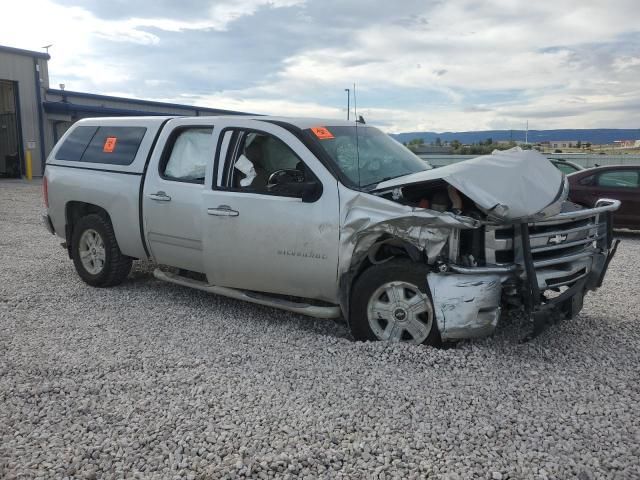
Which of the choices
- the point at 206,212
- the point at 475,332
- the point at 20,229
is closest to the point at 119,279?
the point at 206,212

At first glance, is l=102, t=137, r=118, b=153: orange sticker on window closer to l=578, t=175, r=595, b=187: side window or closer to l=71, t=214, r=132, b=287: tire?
l=71, t=214, r=132, b=287: tire

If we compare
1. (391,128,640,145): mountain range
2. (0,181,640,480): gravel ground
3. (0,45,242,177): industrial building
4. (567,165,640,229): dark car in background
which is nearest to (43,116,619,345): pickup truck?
(0,181,640,480): gravel ground

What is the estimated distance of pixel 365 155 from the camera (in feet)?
17.3

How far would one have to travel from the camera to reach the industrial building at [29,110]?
27.3 meters

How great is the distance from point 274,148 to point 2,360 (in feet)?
9.19

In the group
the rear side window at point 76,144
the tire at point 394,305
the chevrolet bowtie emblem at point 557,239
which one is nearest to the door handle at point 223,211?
the tire at point 394,305

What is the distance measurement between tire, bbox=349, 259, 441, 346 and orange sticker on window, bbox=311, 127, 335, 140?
1.32 metres

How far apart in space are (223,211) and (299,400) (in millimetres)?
2151

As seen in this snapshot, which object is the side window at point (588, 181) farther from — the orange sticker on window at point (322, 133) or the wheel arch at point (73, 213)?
the wheel arch at point (73, 213)

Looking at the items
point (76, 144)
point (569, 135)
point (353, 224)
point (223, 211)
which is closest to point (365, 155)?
point (353, 224)

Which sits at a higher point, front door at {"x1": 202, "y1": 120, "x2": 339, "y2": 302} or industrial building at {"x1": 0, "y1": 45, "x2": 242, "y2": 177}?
industrial building at {"x1": 0, "y1": 45, "x2": 242, "y2": 177}

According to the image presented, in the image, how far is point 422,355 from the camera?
420cm

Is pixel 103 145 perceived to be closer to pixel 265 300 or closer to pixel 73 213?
pixel 73 213

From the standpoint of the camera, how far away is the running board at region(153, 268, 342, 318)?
190 inches
